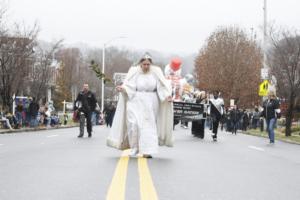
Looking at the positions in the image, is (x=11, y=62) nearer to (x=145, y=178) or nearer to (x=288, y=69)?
(x=288, y=69)

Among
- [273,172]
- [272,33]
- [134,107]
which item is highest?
[272,33]

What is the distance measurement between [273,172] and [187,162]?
4.95ft

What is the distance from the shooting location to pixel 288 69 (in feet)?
95.9

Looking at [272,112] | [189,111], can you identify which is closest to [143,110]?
[272,112]

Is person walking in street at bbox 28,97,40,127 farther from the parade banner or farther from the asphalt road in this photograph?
the asphalt road

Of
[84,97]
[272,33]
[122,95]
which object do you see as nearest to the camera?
[122,95]

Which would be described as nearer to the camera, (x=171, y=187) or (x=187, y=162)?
(x=171, y=187)

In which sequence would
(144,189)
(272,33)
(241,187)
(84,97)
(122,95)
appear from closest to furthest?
(144,189)
(241,187)
(122,95)
(84,97)
(272,33)

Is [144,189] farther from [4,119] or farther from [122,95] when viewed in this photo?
[4,119]

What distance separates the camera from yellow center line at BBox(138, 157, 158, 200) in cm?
631

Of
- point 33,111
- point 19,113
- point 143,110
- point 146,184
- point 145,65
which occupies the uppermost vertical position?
point 145,65

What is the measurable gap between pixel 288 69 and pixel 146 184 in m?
23.1

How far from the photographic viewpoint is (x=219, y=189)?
7.18 meters

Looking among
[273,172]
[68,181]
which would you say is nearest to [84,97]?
[273,172]
